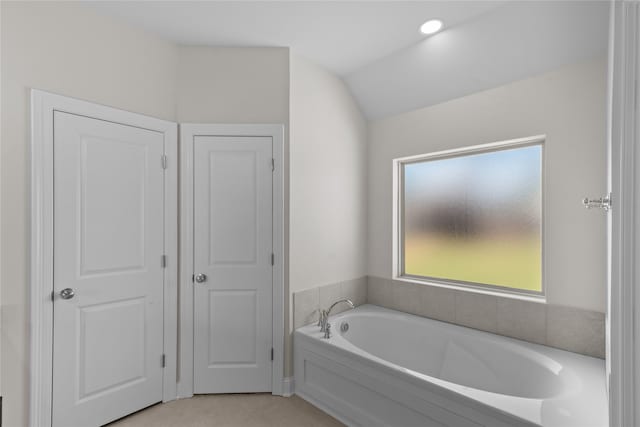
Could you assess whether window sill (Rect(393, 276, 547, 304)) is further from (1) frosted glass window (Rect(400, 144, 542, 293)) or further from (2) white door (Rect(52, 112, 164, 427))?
(2) white door (Rect(52, 112, 164, 427))

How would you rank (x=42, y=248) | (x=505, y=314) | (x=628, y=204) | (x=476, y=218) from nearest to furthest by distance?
(x=628, y=204)
(x=42, y=248)
(x=505, y=314)
(x=476, y=218)

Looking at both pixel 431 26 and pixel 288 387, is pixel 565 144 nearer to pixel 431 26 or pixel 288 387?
pixel 431 26

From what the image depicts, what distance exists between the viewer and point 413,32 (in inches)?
89.2

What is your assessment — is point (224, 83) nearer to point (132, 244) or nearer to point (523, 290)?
point (132, 244)

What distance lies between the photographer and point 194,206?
2389 mm

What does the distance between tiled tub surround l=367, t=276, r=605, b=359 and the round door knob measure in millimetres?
2355

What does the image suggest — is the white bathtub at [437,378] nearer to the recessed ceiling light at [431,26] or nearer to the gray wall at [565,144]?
the gray wall at [565,144]

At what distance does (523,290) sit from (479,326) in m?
0.41

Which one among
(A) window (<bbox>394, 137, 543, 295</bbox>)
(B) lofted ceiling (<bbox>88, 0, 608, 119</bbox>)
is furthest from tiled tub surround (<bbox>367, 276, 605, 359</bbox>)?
(B) lofted ceiling (<bbox>88, 0, 608, 119</bbox>)

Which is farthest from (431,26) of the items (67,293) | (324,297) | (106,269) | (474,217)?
(67,293)

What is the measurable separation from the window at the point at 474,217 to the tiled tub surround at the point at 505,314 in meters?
0.15

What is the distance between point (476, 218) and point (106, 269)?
8.85 ft

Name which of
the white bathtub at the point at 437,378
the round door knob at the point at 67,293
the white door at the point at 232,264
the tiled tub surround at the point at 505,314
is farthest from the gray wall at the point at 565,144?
the round door knob at the point at 67,293

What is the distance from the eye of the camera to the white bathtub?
1.49m
